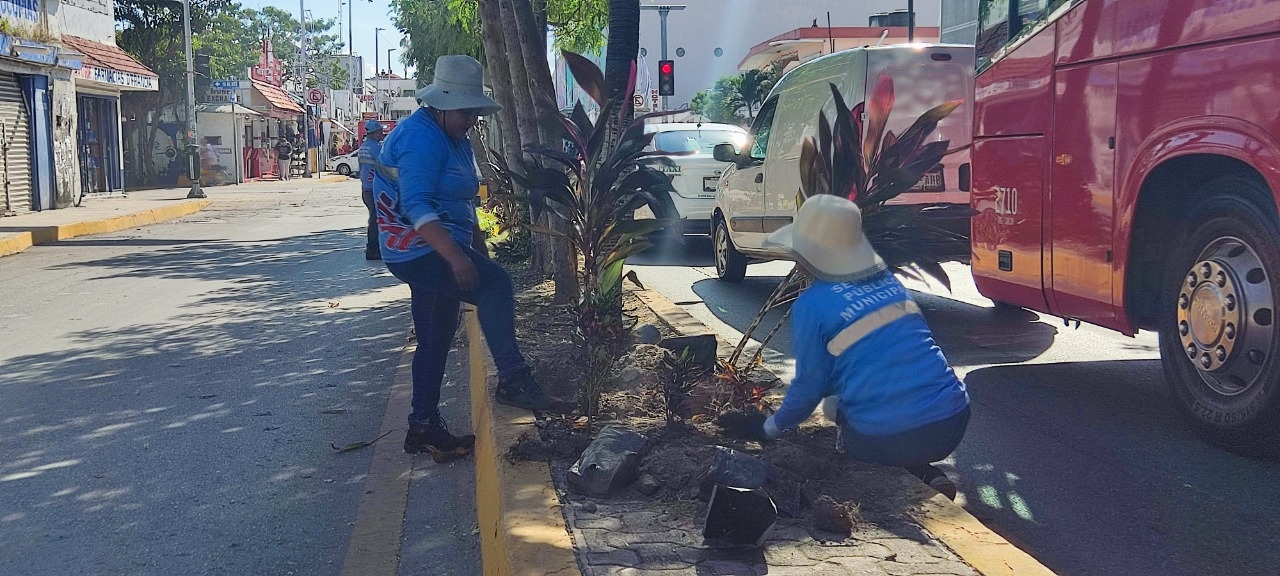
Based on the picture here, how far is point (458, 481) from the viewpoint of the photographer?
16.6 ft

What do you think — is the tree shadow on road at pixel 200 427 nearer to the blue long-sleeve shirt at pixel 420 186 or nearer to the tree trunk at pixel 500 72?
the blue long-sleeve shirt at pixel 420 186

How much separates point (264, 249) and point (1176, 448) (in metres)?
13.0

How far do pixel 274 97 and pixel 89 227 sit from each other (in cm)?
3215

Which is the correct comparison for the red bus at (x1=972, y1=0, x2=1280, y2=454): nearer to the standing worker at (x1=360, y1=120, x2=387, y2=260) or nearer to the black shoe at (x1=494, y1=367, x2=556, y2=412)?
the black shoe at (x1=494, y1=367, x2=556, y2=412)

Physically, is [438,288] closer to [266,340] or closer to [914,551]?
[914,551]

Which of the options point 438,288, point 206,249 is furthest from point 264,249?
point 438,288

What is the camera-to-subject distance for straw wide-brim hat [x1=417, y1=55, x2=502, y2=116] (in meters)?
4.96

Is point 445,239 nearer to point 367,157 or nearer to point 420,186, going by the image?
point 420,186

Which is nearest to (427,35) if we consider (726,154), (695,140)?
(695,140)

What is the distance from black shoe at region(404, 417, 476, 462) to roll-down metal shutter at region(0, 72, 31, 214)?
62.6 feet

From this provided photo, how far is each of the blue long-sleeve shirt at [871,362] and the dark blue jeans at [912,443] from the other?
2 cm

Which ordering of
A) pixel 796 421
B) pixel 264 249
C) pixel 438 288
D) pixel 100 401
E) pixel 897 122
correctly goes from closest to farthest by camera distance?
pixel 796 421 < pixel 438 288 < pixel 100 401 < pixel 897 122 < pixel 264 249

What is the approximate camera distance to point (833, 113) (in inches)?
352

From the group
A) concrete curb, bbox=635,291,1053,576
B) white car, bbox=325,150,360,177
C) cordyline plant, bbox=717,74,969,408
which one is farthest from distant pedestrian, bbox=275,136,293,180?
concrete curb, bbox=635,291,1053,576
